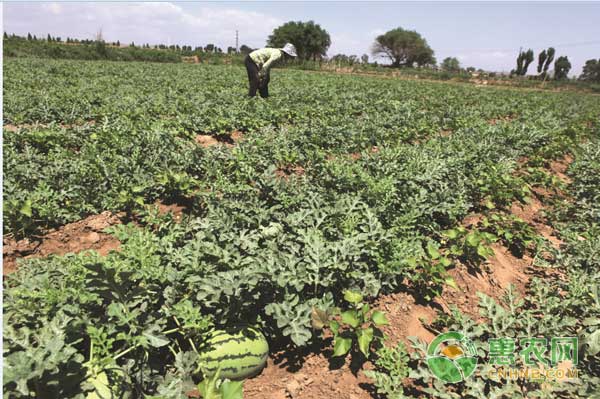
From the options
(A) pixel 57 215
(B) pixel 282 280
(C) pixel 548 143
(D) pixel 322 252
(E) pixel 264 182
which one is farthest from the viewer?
(C) pixel 548 143

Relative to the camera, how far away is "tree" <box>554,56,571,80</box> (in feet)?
235

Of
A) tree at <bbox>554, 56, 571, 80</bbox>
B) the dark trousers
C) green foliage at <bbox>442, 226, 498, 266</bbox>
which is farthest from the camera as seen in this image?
tree at <bbox>554, 56, 571, 80</bbox>

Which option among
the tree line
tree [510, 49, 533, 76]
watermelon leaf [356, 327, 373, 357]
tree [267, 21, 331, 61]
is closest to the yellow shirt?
watermelon leaf [356, 327, 373, 357]

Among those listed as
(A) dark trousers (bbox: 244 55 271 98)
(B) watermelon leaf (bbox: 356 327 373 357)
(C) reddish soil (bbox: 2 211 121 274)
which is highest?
(A) dark trousers (bbox: 244 55 271 98)

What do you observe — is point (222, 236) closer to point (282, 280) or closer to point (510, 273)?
point (282, 280)

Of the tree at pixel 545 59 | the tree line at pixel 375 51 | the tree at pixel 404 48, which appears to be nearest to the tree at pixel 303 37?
the tree line at pixel 375 51

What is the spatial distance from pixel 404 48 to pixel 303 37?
30.2 meters

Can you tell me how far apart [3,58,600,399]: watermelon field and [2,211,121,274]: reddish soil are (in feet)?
0.06

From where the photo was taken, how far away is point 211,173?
4840mm

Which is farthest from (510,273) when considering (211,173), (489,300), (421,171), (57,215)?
(57,215)

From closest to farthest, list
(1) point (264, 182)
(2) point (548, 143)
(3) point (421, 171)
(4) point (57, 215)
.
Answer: (4) point (57, 215)
(1) point (264, 182)
(3) point (421, 171)
(2) point (548, 143)

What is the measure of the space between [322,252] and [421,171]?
2.90m

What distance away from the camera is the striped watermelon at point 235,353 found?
2.40 m

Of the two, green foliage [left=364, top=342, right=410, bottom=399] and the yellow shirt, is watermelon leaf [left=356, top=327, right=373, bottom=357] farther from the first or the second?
the yellow shirt
